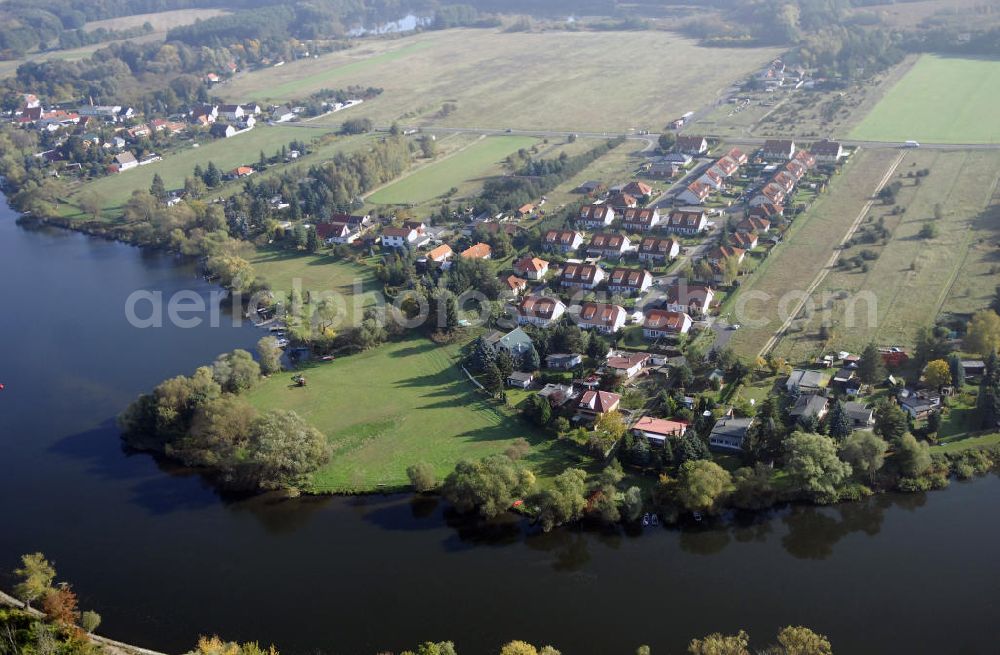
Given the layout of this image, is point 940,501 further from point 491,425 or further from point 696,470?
point 491,425

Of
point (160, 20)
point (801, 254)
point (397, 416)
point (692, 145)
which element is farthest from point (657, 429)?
point (160, 20)

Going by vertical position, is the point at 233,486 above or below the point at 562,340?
below

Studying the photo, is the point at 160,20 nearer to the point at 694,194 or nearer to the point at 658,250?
the point at 694,194

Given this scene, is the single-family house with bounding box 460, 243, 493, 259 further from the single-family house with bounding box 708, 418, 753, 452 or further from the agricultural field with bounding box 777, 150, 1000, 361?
the single-family house with bounding box 708, 418, 753, 452

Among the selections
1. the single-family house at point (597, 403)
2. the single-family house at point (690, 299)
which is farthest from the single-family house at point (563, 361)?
the single-family house at point (690, 299)

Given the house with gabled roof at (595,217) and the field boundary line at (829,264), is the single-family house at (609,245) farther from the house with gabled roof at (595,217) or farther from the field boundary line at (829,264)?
the field boundary line at (829,264)

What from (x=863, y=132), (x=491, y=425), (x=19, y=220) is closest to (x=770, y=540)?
(x=491, y=425)
